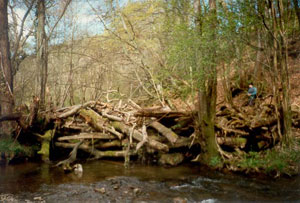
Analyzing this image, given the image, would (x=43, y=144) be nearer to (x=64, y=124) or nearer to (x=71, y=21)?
(x=64, y=124)

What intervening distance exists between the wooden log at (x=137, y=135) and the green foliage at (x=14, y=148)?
11.4 ft

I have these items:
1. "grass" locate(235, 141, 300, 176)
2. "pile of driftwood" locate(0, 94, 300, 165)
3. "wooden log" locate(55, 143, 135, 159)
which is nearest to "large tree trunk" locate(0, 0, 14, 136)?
"pile of driftwood" locate(0, 94, 300, 165)

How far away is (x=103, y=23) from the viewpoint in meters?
13.3

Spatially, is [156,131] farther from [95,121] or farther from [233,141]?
[233,141]

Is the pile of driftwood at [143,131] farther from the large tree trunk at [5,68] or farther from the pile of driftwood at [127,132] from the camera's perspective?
the large tree trunk at [5,68]

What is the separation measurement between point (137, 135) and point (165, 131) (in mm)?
1036

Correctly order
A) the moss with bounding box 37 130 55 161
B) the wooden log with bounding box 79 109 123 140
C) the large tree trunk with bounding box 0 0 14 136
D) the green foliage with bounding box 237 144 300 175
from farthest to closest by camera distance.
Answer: the large tree trunk with bounding box 0 0 14 136, the wooden log with bounding box 79 109 123 140, the moss with bounding box 37 130 55 161, the green foliage with bounding box 237 144 300 175

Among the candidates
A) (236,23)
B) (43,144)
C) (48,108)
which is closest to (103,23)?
(48,108)

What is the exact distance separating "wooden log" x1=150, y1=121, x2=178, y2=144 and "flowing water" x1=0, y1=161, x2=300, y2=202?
1058mm

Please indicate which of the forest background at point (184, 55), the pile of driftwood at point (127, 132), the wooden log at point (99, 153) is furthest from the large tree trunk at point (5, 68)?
the wooden log at point (99, 153)

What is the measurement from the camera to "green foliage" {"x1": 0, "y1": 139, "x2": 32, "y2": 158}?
10.1m

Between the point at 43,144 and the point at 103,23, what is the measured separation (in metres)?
6.43

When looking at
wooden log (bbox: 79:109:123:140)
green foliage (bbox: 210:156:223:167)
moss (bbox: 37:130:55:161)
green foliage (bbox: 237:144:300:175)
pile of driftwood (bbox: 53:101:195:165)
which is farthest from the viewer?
wooden log (bbox: 79:109:123:140)

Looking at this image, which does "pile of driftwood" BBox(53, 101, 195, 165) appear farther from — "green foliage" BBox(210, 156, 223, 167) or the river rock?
"green foliage" BBox(210, 156, 223, 167)
